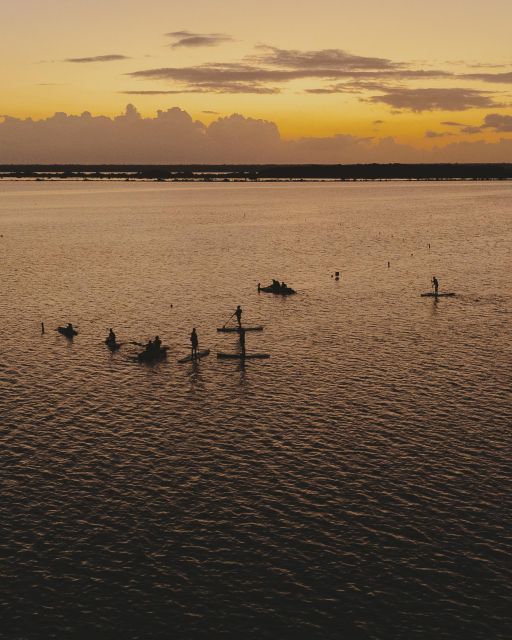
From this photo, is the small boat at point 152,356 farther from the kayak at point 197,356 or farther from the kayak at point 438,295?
the kayak at point 438,295

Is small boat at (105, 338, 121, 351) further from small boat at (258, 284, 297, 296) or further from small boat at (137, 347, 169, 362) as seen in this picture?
small boat at (258, 284, 297, 296)

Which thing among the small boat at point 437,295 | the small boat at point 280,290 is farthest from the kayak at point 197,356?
the small boat at point 437,295

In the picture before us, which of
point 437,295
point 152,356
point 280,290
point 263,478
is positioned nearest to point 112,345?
point 152,356

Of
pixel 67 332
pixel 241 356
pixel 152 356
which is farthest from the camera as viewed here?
pixel 67 332

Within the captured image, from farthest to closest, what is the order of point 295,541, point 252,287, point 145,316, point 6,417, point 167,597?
point 252,287, point 145,316, point 6,417, point 295,541, point 167,597

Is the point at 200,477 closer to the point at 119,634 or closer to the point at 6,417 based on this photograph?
the point at 119,634

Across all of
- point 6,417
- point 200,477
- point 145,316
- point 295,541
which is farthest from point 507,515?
point 145,316

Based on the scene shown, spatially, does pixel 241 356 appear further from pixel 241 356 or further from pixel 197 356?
pixel 197 356
